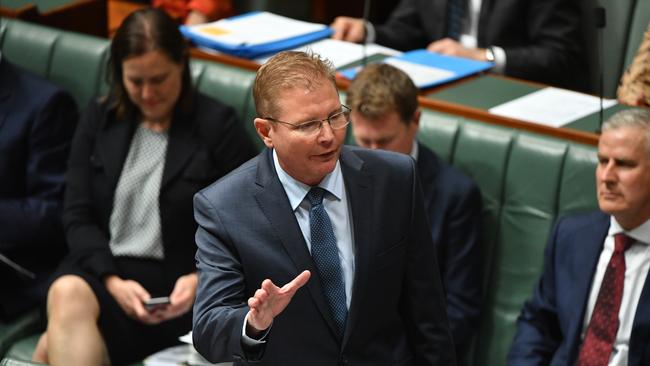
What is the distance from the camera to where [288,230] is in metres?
1.94

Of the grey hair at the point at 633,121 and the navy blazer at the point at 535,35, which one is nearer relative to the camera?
the grey hair at the point at 633,121

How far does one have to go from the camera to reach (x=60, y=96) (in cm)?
337

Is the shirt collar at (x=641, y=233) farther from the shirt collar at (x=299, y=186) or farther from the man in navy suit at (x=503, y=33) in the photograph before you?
the man in navy suit at (x=503, y=33)

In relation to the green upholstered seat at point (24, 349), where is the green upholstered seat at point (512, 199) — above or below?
above

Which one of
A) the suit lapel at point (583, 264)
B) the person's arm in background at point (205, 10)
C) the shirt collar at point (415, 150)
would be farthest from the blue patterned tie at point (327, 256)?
the person's arm in background at point (205, 10)

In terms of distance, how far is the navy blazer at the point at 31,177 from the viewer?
10.5ft

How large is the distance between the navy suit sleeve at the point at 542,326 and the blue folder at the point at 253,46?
3.96 feet

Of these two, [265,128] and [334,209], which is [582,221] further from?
[265,128]

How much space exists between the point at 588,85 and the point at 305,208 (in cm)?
208

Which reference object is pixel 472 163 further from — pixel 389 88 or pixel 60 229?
pixel 60 229

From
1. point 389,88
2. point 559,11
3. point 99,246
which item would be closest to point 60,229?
point 99,246

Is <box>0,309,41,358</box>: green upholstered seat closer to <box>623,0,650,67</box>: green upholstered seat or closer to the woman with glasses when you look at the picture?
the woman with glasses

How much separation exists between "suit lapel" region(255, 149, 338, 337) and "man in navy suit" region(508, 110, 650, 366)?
81 cm

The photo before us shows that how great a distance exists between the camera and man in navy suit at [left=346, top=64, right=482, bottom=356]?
2.77m
